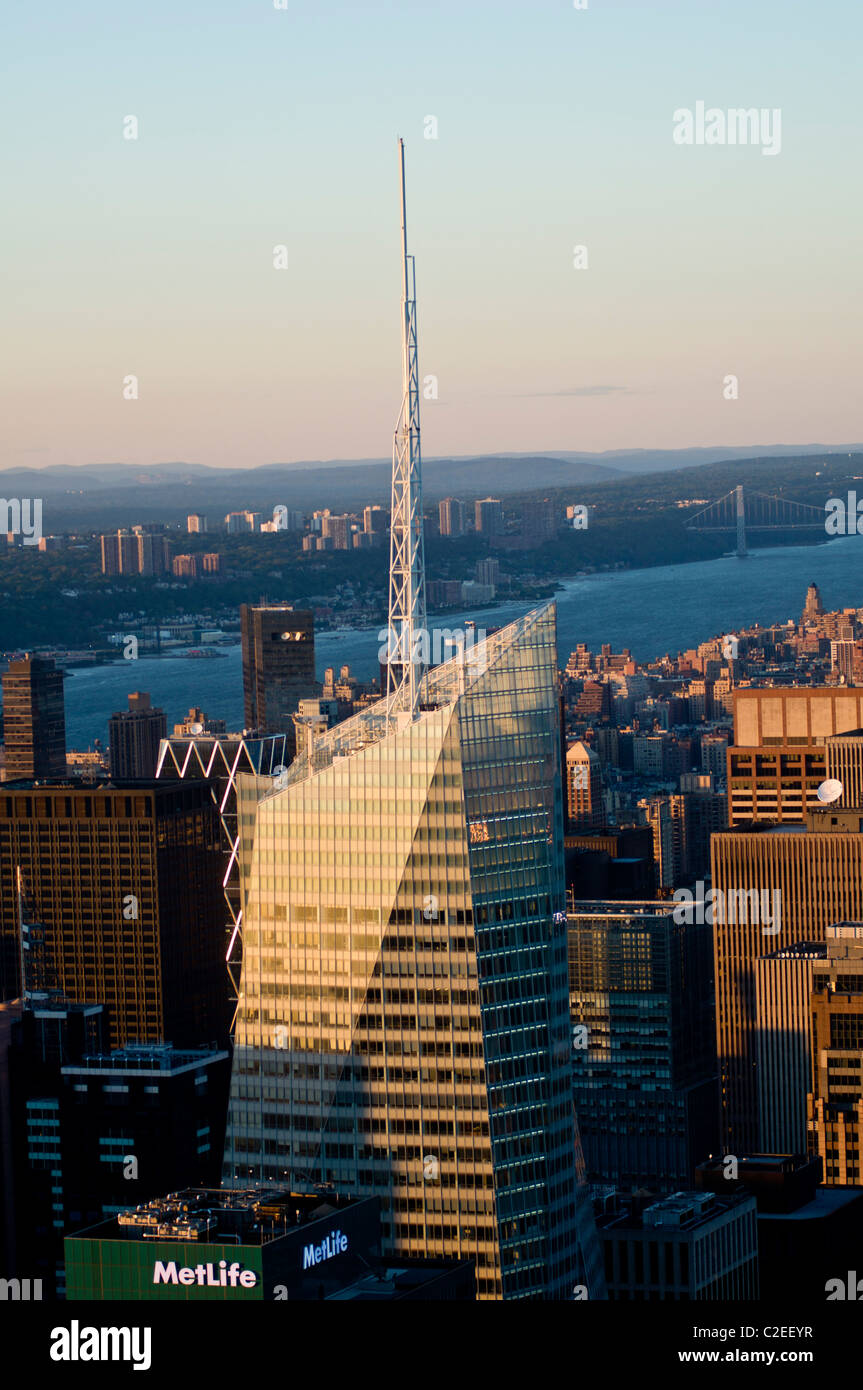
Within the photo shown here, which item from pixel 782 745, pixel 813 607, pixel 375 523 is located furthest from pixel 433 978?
pixel 813 607

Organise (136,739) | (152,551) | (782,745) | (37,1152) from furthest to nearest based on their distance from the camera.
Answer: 1. (152,551)
2. (136,739)
3. (782,745)
4. (37,1152)

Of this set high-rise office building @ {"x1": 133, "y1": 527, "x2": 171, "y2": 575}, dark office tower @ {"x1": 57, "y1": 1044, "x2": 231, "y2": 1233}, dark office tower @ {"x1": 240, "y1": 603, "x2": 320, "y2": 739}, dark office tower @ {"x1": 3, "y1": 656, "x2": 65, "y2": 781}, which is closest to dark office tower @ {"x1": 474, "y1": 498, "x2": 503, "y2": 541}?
dark office tower @ {"x1": 240, "y1": 603, "x2": 320, "y2": 739}

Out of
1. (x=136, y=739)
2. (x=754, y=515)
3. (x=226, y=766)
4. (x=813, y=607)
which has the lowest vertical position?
(x=136, y=739)

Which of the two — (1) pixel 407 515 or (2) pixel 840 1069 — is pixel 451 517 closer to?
(2) pixel 840 1069

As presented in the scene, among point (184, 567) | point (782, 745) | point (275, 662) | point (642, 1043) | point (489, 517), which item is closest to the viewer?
point (642, 1043)

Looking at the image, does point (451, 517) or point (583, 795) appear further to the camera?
point (451, 517)

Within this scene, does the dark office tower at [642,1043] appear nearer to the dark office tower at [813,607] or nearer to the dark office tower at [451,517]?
the dark office tower at [451,517]
